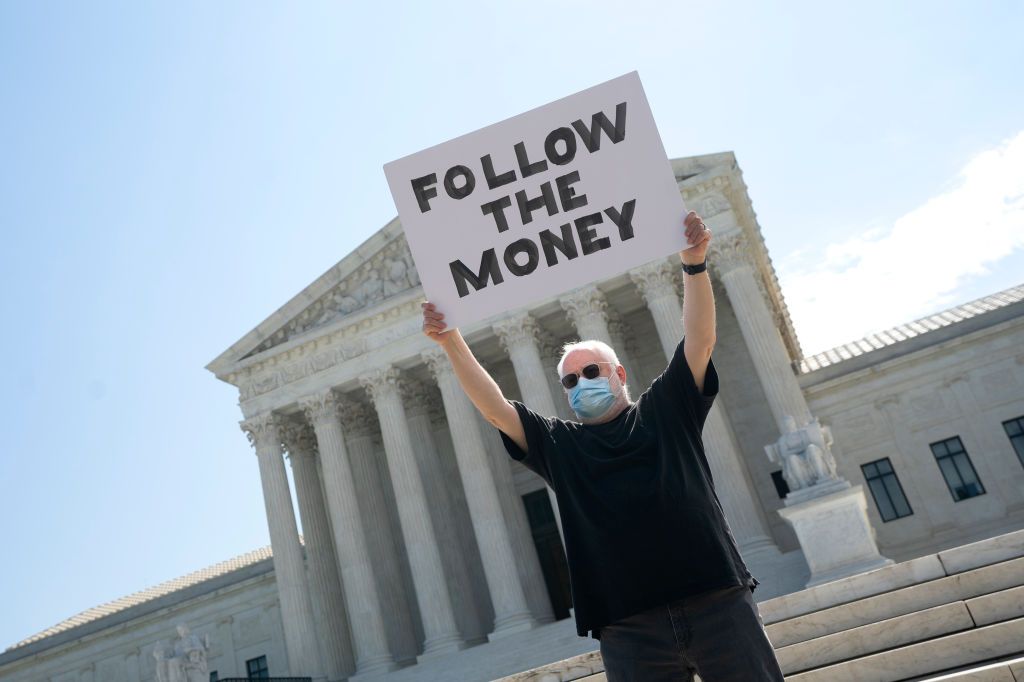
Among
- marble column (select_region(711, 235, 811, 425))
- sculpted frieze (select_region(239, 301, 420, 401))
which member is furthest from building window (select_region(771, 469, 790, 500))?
sculpted frieze (select_region(239, 301, 420, 401))

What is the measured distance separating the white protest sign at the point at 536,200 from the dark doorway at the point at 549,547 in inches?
1199

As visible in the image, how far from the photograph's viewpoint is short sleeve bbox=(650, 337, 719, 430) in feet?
14.2

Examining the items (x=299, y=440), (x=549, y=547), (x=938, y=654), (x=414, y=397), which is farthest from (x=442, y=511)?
(x=938, y=654)

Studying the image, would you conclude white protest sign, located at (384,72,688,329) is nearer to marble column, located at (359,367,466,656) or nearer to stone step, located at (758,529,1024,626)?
stone step, located at (758,529,1024,626)

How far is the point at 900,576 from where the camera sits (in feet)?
39.8

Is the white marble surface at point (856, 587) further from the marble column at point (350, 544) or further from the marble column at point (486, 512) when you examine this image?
the marble column at point (350, 544)

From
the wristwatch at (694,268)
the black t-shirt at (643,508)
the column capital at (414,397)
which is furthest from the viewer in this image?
the column capital at (414,397)

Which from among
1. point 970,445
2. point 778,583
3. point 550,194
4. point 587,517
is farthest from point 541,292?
point 970,445

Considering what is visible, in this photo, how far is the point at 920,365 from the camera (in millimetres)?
34125

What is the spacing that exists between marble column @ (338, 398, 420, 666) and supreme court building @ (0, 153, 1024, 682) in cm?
9

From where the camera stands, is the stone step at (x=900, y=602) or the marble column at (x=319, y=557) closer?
the stone step at (x=900, y=602)

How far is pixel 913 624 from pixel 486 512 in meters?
21.6

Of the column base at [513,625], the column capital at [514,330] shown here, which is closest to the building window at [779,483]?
the column capital at [514,330]

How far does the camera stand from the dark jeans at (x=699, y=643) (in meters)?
3.76
